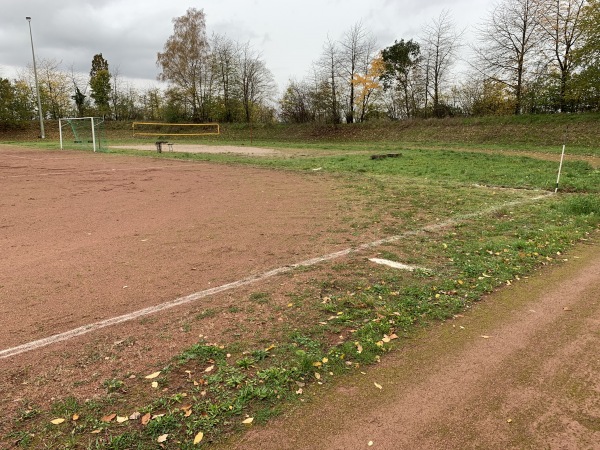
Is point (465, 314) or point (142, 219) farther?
point (142, 219)

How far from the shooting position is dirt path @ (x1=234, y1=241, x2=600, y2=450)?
8.14ft

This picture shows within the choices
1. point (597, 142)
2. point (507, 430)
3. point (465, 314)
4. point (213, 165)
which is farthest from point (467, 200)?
point (597, 142)

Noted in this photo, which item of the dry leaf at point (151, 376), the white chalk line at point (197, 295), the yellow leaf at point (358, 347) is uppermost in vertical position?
the white chalk line at point (197, 295)

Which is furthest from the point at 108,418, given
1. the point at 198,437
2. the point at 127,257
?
the point at 127,257

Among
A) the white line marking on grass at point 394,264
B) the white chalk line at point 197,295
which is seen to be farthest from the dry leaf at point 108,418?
the white line marking on grass at point 394,264

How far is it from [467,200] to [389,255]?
16.7 feet

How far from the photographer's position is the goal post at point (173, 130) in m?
45.3

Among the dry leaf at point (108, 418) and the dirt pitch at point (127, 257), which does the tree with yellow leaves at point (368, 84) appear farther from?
the dry leaf at point (108, 418)

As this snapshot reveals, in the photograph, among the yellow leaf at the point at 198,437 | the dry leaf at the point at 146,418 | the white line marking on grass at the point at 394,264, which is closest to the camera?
the yellow leaf at the point at 198,437

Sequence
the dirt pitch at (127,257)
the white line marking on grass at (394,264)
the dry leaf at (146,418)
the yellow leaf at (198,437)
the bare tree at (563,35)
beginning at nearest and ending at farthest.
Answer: the yellow leaf at (198,437) → the dry leaf at (146,418) → the dirt pitch at (127,257) → the white line marking on grass at (394,264) → the bare tree at (563,35)

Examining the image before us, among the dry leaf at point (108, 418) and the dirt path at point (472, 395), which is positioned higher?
the dry leaf at point (108, 418)

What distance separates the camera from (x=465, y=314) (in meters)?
4.11

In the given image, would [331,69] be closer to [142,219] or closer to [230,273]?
[142,219]

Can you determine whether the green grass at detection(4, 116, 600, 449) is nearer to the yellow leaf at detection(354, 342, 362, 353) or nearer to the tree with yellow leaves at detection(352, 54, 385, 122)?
the yellow leaf at detection(354, 342, 362, 353)
